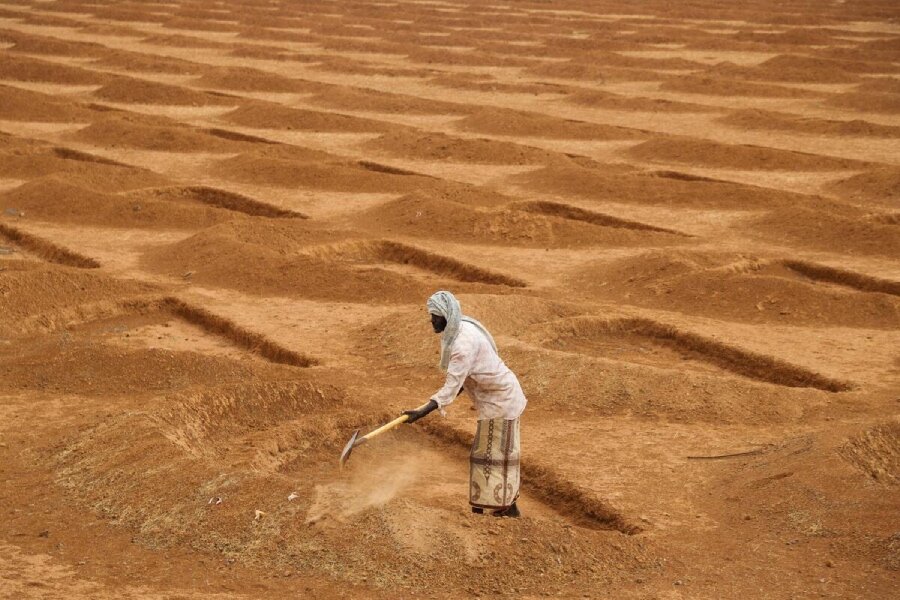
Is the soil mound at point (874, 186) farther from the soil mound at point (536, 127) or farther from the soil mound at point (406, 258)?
the soil mound at point (406, 258)

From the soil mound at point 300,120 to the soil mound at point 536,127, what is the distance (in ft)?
6.48

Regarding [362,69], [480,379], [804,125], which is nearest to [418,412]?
[480,379]

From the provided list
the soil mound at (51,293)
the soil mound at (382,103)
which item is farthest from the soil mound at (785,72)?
the soil mound at (51,293)

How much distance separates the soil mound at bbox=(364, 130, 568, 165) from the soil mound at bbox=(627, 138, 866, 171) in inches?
78.9

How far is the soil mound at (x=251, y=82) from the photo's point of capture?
3098 centimetres

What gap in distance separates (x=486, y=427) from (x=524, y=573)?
3.31 feet

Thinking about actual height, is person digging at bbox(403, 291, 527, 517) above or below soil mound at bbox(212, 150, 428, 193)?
above

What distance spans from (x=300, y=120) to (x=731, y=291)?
13.8 meters

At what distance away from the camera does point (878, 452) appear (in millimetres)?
9078

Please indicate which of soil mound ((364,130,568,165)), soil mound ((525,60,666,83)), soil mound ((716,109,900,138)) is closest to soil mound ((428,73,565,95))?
soil mound ((525,60,666,83))

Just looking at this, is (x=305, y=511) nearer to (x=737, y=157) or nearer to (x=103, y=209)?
(x=103, y=209)

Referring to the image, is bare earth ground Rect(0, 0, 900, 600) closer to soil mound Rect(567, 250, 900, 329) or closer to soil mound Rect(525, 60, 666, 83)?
soil mound Rect(567, 250, 900, 329)

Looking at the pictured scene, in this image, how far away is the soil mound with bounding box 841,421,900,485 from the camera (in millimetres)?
8844

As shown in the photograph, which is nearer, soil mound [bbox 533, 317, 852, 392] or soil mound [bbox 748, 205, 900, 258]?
soil mound [bbox 533, 317, 852, 392]
